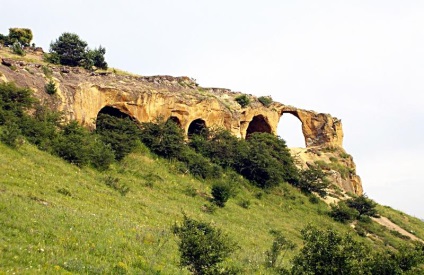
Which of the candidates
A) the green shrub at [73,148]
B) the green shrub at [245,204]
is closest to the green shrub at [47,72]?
the green shrub at [73,148]

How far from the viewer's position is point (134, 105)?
139ft

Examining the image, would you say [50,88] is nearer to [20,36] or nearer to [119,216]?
[119,216]

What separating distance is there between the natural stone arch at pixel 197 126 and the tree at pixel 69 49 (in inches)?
622

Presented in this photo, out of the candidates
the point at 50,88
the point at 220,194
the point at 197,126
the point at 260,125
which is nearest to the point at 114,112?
the point at 50,88

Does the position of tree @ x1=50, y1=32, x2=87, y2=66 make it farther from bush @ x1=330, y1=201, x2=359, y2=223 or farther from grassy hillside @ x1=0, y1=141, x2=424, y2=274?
bush @ x1=330, y1=201, x2=359, y2=223

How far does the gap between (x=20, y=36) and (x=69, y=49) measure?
11038mm

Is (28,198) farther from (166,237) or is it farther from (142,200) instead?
(142,200)

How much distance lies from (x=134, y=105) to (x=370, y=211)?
92.8 feet

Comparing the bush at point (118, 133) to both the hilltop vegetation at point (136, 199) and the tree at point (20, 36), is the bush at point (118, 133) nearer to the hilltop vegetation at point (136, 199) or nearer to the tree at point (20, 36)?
the hilltop vegetation at point (136, 199)

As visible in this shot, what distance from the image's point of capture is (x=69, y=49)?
50.9 meters

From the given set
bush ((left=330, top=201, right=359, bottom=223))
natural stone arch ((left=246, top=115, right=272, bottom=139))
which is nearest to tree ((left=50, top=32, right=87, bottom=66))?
natural stone arch ((left=246, top=115, right=272, bottom=139))

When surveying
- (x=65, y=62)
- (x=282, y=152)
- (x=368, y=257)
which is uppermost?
(x=65, y=62)

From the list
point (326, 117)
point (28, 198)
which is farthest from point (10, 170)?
point (326, 117)

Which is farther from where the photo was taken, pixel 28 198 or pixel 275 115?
pixel 275 115
